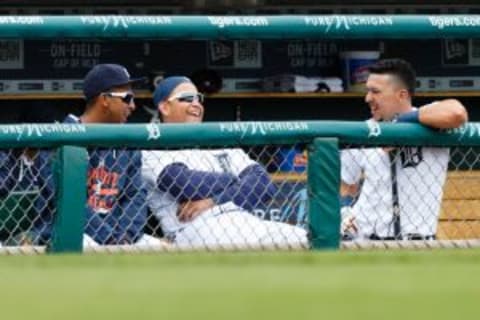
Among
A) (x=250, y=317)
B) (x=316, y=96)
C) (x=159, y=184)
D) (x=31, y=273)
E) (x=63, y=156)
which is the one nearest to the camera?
(x=250, y=317)

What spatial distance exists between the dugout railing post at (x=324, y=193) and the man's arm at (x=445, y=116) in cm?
40

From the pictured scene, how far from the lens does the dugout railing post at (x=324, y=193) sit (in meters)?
6.18

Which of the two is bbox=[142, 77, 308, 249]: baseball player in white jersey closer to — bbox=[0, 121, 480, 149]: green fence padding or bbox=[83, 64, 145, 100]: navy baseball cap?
bbox=[0, 121, 480, 149]: green fence padding

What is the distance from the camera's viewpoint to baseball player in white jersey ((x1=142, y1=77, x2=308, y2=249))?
250 inches

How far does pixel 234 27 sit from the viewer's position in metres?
6.57

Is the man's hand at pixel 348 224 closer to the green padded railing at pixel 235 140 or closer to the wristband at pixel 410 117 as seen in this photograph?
the green padded railing at pixel 235 140

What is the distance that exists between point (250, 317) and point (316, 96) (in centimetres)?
877

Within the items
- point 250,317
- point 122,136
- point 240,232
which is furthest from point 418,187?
point 250,317

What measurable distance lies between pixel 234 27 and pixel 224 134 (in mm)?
636

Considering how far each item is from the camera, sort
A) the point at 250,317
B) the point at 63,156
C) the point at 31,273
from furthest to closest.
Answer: the point at 63,156 → the point at 31,273 → the point at 250,317

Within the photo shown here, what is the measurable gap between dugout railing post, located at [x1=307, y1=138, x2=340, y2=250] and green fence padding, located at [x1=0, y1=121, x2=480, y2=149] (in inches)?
2.4

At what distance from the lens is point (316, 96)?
38.3 feet

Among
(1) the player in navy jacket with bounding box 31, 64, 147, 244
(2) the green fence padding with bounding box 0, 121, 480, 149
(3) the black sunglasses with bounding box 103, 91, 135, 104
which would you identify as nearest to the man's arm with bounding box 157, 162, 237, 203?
(1) the player in navy jacket with bounding box 31, 64, 147, 244

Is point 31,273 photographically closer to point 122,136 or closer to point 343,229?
point 122,136
